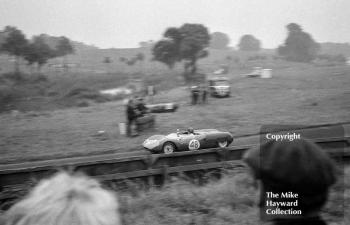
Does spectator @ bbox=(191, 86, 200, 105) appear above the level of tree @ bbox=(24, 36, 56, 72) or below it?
below

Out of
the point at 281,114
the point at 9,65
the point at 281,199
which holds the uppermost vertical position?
the point at 9,65

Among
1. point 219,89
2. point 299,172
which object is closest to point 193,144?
point 299,172

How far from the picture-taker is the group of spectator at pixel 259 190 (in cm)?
140

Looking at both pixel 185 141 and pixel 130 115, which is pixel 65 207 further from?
pixel 130 115

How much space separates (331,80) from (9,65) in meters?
49.6

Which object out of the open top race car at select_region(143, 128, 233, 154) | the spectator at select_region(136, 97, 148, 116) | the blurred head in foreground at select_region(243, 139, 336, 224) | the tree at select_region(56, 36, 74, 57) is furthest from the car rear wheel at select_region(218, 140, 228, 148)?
the tree at select_region(56, 36, 74, 57)

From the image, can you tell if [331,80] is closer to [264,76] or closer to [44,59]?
[264,76]

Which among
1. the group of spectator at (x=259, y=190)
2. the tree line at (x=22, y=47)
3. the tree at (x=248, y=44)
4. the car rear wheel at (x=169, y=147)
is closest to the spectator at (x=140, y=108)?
the car rear wheel at (x=169, y=147)

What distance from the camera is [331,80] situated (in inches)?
1405

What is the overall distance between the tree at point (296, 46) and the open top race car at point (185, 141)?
75544 mm

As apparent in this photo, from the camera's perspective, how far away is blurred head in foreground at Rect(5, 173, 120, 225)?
1.38 m

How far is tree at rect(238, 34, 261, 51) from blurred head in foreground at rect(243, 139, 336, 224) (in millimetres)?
136180

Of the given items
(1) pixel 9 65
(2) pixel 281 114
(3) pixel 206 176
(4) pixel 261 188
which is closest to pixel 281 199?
(4) pixel 261 188

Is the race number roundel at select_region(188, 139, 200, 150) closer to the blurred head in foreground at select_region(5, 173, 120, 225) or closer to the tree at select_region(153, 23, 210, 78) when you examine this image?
the blurred head in foreground at select_region(5, 173, 120, 225)
